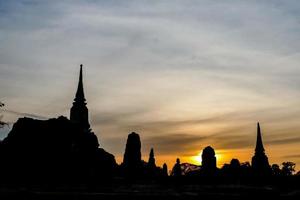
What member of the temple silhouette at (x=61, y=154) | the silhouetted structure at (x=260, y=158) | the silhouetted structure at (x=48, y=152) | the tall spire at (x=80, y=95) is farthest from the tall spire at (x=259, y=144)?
the tall spire at (x=80, y=95)

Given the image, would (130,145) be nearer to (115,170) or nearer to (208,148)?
(115,170)

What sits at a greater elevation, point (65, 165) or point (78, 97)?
point (78, 97)

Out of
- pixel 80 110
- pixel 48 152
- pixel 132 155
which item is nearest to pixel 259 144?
pixel 132 155

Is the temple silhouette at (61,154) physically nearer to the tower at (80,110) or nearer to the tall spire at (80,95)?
the tower at (80,110)

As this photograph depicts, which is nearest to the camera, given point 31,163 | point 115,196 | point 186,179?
point 115,196

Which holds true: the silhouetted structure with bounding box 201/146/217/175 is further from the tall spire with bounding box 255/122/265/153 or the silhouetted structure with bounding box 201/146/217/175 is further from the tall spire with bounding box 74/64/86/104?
the tall spire with bounding box 74/64/86/104

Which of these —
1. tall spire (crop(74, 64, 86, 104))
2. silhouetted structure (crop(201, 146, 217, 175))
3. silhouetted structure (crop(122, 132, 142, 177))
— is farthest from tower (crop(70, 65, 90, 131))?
silhouetted structure (crop(201, 146, 217, 175))

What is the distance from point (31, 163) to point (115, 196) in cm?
3760

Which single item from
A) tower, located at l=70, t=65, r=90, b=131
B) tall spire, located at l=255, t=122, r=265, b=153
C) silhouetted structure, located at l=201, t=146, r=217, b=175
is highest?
tower, located at l=70, t=65, r=90, b=131

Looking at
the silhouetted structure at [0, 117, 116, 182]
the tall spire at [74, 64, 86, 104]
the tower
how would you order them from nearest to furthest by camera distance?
1. the silhouetted structure at [0, 117, 116, 182]
2. the tower
3. the tall spire at [74, 64, 86, 104]

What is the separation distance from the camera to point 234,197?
6277mm

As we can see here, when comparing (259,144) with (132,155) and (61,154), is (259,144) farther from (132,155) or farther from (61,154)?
(61,154)

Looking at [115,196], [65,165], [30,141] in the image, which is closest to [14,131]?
[30,141]

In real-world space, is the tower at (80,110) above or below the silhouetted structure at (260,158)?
above
